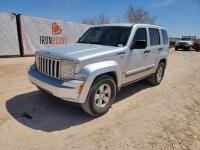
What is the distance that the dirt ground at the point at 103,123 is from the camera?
3.54 meters

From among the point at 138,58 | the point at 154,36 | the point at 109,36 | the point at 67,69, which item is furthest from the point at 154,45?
the point at 67,69

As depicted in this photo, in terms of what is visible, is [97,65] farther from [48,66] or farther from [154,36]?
[154,36]

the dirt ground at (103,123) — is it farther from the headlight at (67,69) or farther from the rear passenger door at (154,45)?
the rear passenger door at (154,45)

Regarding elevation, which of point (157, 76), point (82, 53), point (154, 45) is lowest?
point (157, 76)

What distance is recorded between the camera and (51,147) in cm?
339

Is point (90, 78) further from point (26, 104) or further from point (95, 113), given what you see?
point (26, 104)

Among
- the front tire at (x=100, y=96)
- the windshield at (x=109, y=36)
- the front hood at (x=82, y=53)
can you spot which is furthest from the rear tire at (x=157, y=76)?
the front tire at (x=100, y=96)

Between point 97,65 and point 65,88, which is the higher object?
point 97,65

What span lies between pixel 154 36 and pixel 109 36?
181 cm

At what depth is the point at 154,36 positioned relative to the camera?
660cm

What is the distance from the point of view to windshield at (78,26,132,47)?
525 centimetres

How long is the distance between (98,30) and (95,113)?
8.28ft

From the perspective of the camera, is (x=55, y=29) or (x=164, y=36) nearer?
(x=164, y=36)

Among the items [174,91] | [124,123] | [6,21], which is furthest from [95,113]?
[6,21]
